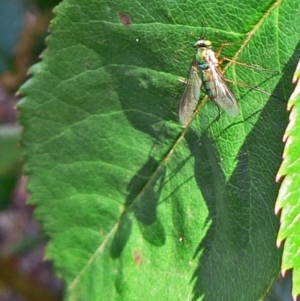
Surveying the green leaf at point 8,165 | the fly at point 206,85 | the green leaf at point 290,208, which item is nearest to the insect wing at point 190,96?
the fly at point 206,85

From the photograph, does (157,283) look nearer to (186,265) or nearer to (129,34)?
(186,265)

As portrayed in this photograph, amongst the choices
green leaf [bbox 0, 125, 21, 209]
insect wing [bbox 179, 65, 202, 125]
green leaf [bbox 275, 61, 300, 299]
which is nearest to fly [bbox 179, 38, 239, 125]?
insect wing [bbox 179, 65, 202, 125]

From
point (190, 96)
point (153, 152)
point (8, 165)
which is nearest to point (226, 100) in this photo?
point (190, 96)

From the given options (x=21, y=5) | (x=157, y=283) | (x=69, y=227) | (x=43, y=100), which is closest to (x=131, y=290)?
(x=157, y=283)

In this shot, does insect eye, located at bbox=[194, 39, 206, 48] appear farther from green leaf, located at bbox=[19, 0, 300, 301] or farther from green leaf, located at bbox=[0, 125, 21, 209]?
green leaf, located at bbox=[0, 125, 21, 209]

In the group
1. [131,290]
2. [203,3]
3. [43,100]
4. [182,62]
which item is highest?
[203,3]

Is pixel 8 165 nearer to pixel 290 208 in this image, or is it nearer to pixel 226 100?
pixel 226 100
